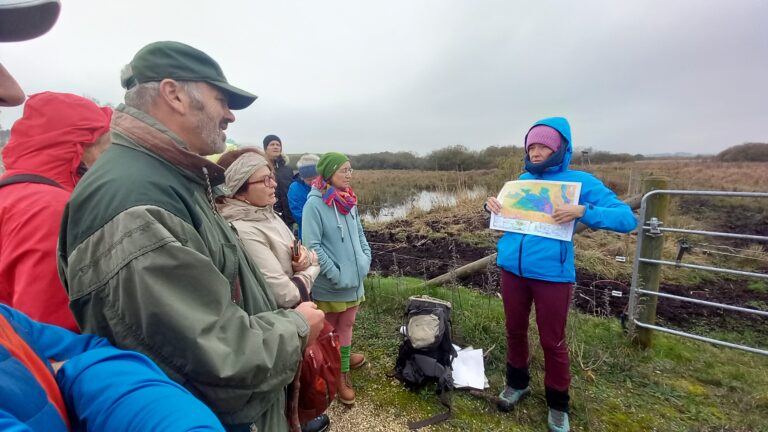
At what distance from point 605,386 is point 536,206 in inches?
66.4

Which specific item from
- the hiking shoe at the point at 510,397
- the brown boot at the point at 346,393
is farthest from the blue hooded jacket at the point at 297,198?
the hiking shoe at the point at 510,397

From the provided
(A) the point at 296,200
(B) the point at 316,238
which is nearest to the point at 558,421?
(B) the point at 316,238

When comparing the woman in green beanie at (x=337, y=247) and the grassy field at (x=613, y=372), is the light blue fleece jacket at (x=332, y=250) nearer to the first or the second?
the woman in green beanie at (x=337, y=247)

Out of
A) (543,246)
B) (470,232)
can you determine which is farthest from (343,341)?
(470,232)

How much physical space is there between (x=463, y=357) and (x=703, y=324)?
337cm

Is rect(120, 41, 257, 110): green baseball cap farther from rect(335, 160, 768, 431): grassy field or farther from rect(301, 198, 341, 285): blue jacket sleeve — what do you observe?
rect(335, 160, 768, 431): grassy field

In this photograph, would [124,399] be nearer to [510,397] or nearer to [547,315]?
[547,315]

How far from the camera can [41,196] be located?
143 centimetres

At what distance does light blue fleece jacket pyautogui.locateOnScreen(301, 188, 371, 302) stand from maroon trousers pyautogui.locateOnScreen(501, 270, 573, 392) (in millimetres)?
1217

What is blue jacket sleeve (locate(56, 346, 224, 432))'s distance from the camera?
0.73 meters

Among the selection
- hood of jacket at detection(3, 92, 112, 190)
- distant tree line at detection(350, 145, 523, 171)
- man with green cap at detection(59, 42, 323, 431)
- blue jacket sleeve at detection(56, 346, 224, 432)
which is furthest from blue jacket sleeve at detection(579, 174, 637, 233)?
distant tree line at detection(350, 145, 523, 171)

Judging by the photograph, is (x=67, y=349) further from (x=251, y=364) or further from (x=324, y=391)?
(x=324, y=391)

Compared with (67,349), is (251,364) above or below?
below

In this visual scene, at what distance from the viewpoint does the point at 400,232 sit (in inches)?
422
